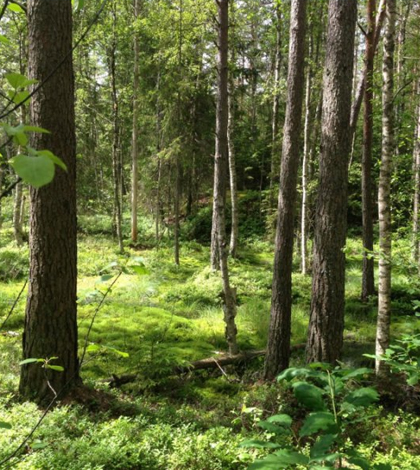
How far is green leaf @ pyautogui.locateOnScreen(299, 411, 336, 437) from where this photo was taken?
0.97 meters

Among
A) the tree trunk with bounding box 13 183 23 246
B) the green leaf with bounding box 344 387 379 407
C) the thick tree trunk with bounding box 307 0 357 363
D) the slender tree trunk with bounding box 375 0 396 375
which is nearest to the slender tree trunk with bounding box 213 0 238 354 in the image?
the thick tree trunk with bounding box 307 0 357 363

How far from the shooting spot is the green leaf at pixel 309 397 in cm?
106

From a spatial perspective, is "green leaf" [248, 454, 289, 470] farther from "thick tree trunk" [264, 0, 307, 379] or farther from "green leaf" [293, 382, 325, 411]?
"thick tree trunk" [264, 0, 307, 379]

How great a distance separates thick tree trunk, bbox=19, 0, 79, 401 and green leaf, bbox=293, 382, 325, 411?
137 inches

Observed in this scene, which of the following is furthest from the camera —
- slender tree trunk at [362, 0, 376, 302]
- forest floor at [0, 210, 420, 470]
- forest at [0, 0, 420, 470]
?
slender tree trunk at [362, 0, 376, 302]

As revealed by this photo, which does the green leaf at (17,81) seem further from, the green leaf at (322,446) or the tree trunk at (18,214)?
the tree trunk at (18,214)

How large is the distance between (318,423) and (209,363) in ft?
17.5

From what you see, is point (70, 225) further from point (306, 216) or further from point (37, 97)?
point (306, 216)

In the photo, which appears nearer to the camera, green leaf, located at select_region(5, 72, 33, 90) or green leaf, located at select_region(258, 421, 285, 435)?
green leaf, located at select_region(5, 72, 33, 90)

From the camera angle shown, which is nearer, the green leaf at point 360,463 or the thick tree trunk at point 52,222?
the green leaf at point 360,463

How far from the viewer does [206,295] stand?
384 inches

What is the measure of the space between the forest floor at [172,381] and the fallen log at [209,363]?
9 cm

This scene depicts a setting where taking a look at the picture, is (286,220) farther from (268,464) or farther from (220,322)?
(268,464)

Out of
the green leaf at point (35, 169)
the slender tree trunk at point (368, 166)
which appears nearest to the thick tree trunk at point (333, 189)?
the slender tree trunk at point (368, 166)
